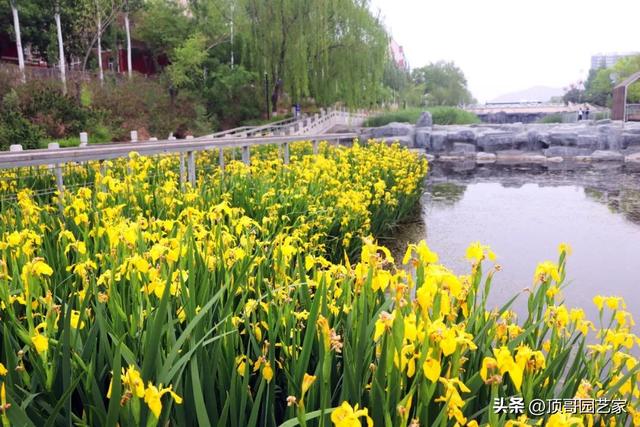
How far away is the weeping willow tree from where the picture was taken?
78.5 ft

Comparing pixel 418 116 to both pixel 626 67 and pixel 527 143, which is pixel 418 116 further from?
pixel 626 67

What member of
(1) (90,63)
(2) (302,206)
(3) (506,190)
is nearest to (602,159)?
(3) (506,190)

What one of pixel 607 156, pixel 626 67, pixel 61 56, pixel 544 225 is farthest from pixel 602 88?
pixel 544 225

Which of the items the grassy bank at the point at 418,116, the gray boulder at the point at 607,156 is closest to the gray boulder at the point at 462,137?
the gray boulder at the point at 607,156

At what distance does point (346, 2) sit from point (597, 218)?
18.3 m

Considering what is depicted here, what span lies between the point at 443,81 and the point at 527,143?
5514cm

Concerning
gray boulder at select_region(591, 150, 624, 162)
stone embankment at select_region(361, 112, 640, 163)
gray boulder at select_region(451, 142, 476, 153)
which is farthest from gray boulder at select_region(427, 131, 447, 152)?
gray boulder at select_region(591, 150, 624, 162)

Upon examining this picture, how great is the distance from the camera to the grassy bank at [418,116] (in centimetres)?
2697

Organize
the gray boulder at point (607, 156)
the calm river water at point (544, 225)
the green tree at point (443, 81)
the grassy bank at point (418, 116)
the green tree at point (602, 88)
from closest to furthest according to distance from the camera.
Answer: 1. the calm river water at point (544, 225)
2. the gray boulder at point (607, 156)
3. the grassy bank at point (418, 116)
4. the green tree at point (602, 88)
5. the green tree at point (443, 81)

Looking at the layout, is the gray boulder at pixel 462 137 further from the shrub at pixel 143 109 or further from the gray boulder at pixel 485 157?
the shrub at pixel 143 109

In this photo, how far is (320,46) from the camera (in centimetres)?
2450

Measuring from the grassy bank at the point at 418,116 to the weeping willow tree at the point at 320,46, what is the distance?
5.23ft

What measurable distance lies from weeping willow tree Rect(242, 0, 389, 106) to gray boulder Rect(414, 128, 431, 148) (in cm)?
565

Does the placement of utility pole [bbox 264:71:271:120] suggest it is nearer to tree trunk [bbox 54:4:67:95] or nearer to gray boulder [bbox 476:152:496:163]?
tree trunk [bbox 54:4:67:95]
